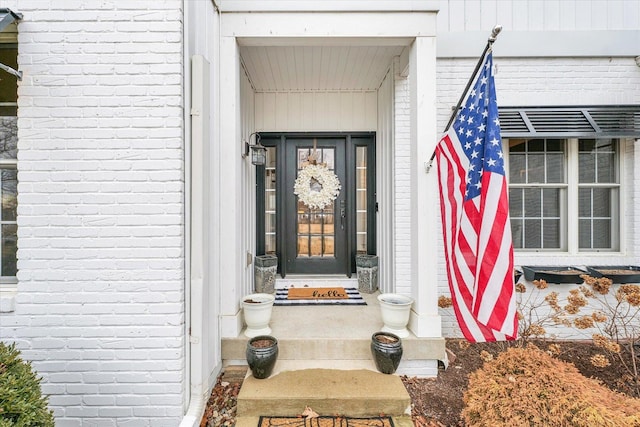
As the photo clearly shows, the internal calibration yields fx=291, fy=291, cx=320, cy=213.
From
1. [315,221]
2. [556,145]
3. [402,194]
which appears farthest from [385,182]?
[556,145]

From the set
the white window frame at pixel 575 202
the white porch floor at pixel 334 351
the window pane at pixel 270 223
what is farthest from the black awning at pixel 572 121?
the window pane at pixel 270 223

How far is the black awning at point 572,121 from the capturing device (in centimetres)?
311

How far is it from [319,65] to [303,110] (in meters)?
0.74

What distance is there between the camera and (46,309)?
74.9 inches

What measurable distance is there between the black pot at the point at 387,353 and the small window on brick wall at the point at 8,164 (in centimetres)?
266

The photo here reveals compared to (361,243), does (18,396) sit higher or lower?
lower

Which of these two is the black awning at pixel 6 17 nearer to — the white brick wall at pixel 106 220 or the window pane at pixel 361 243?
the white brick wall at pixel 106 220

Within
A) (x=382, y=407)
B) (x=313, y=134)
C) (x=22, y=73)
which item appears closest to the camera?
(x=22, y=73)

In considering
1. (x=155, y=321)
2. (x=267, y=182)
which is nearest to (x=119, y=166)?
(x=155, y=321)

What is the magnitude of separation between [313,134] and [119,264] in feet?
9.17

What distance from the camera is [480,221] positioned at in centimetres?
175

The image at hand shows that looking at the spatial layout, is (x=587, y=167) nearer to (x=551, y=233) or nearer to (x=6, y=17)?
(x=551, y=233)

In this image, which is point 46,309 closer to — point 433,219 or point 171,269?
point 171,269

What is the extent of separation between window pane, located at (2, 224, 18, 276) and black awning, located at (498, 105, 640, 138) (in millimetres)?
4353
